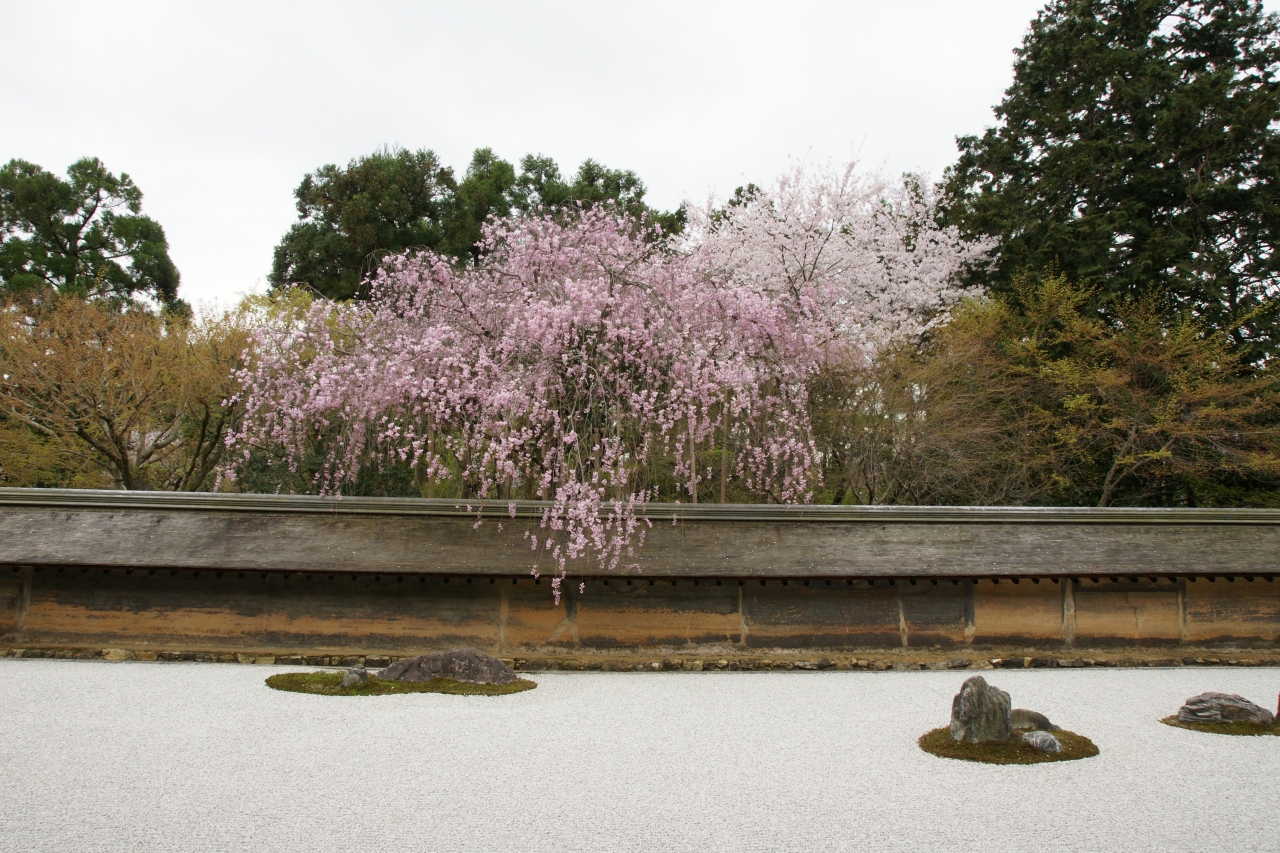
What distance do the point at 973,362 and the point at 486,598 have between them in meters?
8.38

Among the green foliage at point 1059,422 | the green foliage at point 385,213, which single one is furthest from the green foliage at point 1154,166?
the green foliage at point 385,213

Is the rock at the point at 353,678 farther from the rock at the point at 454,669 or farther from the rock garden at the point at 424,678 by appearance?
the rock at the point at 454,669

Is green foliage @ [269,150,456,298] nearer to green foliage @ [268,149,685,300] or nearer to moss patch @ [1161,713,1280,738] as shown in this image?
green foliage @ [268,149,685,300]

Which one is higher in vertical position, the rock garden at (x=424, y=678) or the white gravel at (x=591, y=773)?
the rock garden at (x=424, y=678)

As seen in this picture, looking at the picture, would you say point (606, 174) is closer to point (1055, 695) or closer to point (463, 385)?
point (463, 385)

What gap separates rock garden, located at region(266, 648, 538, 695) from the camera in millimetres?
5711

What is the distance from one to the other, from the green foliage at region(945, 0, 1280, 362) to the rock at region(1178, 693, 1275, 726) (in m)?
10.0

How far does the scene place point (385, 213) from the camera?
24203 mm

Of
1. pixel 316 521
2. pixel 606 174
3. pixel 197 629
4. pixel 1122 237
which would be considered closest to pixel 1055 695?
pixel 316 521

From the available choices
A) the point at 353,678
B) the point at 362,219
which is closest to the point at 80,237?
the point at 362,219

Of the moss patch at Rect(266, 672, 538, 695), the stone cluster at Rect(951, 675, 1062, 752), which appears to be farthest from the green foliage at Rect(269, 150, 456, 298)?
the stone cluster at Rect(951, 675, 1062, 752)

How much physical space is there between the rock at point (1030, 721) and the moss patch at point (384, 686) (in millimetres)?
3016

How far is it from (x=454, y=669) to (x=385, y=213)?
812 inches

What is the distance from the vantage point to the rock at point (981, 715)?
465 cm
